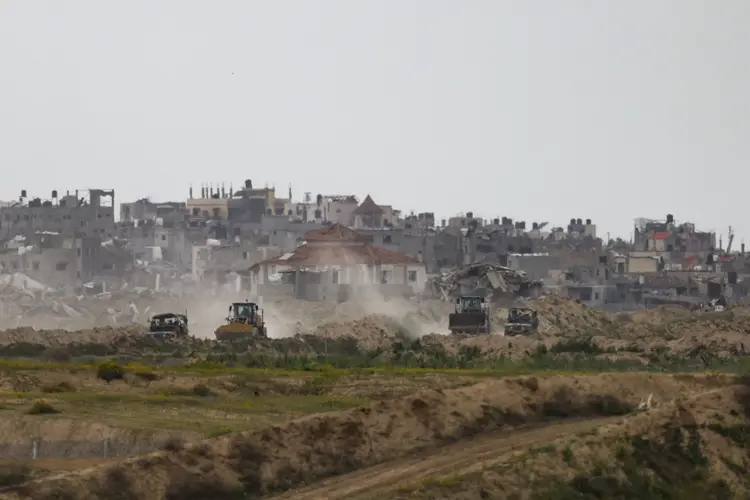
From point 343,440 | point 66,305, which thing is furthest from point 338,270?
point 343,440

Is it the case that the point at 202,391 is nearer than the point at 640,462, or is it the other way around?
the point at 640,462

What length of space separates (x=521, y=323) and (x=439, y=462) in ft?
199

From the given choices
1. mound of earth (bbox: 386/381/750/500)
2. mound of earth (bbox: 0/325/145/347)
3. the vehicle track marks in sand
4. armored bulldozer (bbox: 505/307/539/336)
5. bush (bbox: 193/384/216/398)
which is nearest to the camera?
mound of earth (bbox: 386/381/750/500)

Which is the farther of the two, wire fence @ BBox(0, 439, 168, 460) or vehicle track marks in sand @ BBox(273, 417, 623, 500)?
wire fence @ BBox(0, 439, 168, 460)

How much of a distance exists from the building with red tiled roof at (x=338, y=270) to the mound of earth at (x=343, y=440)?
88530 mm

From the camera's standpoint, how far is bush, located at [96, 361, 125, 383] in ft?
192

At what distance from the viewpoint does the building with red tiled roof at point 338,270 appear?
13875cm

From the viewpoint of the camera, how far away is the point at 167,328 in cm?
9125

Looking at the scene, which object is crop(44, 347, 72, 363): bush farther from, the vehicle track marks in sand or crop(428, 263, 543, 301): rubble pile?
crop(428, 263, 543, 301): rubble pile

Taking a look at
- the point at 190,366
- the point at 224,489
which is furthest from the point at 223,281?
the point at 224,489

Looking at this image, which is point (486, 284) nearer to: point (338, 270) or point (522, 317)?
point (338, 270)

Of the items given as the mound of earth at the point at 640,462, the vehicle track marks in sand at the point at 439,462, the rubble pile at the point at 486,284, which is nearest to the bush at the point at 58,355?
the vehicle track marks in sand at the point at 439,462

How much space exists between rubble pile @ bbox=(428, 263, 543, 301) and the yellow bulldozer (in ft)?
122

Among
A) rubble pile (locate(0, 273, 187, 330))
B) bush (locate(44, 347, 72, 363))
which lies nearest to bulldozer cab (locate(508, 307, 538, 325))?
bush (locate(44, 347, 72, 363))
